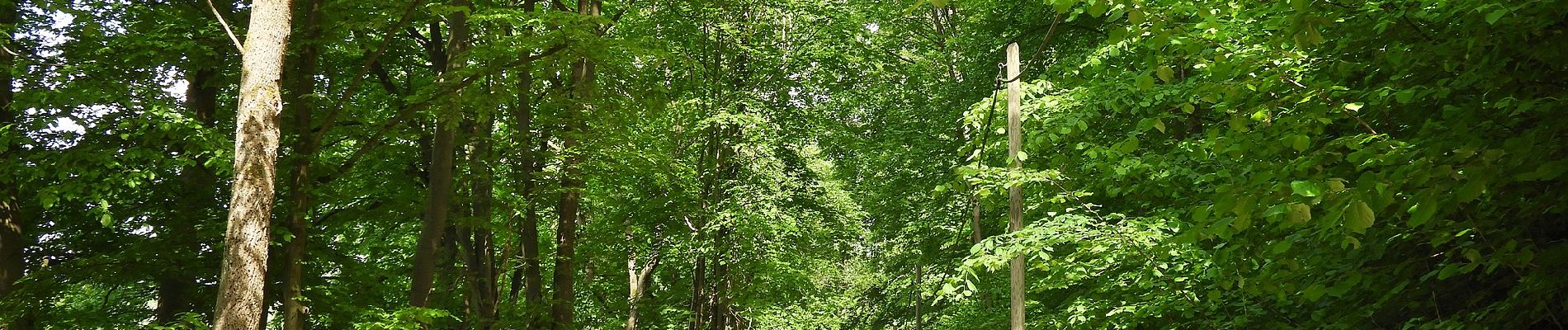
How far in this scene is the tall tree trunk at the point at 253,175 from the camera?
22.7 feet

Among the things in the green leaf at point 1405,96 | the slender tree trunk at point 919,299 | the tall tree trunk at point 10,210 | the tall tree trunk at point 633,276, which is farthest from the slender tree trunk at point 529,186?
the green leaf at point 1405,96

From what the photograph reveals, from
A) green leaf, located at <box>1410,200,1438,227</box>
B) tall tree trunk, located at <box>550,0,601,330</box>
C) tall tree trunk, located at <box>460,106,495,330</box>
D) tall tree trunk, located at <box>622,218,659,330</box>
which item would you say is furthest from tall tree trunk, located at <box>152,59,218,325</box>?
green leaf, located at <box>1410,200,1438,227</box>

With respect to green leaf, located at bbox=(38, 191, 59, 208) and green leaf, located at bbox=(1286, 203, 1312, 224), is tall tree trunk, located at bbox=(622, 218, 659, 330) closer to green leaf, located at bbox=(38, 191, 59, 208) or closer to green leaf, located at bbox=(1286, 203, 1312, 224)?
green leaf, located at bbox=(38, 191, 59, 208)

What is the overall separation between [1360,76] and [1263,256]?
139 centimetres

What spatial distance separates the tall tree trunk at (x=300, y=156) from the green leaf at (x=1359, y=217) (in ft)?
26.3

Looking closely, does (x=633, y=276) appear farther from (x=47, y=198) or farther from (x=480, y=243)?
(x=47, y=198)

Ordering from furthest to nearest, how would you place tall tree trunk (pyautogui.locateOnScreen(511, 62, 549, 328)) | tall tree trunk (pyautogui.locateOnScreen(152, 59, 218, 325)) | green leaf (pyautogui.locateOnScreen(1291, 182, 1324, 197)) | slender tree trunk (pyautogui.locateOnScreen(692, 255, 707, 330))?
slender tree trunk (pyautogui.locateOnScreen(692, 255, 707, 330))
tall tree trunk (pyautogui.locateOnScreen(511, 62, 549, 328))
tall tree trunk (pyautogui.locateOnScreen(152, 59, 218, 325))
green leaf (pyautogui.locateOnScreen(1291, 182, 1324, 197))

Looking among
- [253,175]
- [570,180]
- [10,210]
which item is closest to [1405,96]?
[253,175]

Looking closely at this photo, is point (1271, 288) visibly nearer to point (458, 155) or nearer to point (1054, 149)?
point (1054, 149)

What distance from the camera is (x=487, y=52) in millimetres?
9055

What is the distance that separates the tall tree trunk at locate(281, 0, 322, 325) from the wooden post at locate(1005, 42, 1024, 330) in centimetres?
582

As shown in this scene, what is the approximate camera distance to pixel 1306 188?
147 inches

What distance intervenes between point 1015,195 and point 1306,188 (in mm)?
5309

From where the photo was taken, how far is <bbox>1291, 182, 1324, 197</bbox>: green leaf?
3.69 m
